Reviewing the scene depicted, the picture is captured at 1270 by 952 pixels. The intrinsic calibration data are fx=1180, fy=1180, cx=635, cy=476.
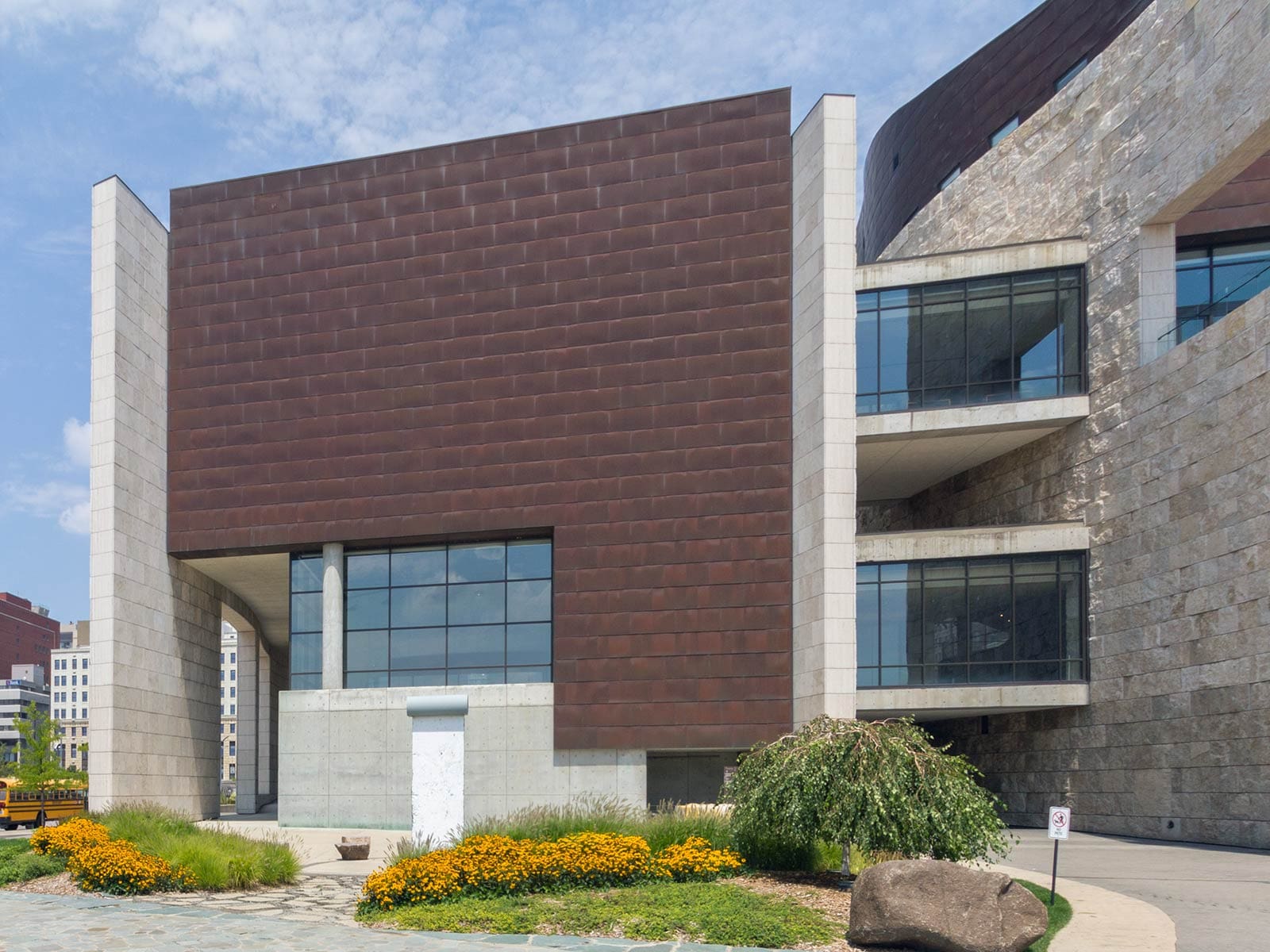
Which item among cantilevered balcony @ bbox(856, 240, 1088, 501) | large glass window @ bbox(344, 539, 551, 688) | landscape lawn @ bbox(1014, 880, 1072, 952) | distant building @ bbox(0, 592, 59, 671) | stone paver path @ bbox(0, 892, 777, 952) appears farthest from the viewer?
distant building @ bbox(0, 592, 59, 671)

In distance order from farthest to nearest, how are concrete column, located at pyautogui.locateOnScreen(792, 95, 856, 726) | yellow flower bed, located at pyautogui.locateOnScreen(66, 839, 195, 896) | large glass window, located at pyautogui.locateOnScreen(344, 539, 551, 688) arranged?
large glass window, located at pyautogui.locateOnScreen(344, 539, 551, 688)
concrete column, located at pyautogui.locateOnScreen(792, 95, 856, 726)
yellow flower bed, located at pyautogui.locateOnScreen(66, 839, 195, 896)

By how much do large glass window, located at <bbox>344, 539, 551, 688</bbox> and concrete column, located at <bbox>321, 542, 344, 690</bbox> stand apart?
40 cm

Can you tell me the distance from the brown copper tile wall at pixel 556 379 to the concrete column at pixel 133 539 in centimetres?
78

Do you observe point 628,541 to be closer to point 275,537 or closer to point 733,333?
point 733,333

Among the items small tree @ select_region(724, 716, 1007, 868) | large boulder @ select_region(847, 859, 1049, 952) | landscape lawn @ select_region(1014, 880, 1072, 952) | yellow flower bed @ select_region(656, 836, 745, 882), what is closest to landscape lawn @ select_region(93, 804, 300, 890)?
yellow flower bed @ select_region(656, 836, 745, 882)

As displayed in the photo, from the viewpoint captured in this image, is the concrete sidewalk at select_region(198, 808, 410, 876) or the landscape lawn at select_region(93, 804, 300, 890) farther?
the concrete sidewalk at select_region(198, 808, 410, 876)

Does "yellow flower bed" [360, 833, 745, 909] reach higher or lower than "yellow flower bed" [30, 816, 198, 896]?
higher

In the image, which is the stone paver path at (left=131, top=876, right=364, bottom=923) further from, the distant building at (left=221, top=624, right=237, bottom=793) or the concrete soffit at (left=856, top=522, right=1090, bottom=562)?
the distant building at (left=221, top=624, right=237, bottom=793)

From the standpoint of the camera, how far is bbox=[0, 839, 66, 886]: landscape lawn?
2062 centimetres

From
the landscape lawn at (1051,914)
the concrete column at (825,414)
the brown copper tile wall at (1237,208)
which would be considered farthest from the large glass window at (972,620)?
the landscape lawn at (1051,914)

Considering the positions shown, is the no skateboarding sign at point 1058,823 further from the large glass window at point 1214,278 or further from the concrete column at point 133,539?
the concrete column at point 133,539

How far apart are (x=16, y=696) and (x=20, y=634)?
786 inches

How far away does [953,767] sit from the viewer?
1827 cm

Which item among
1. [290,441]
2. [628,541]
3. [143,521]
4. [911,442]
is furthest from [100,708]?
[911,442]
